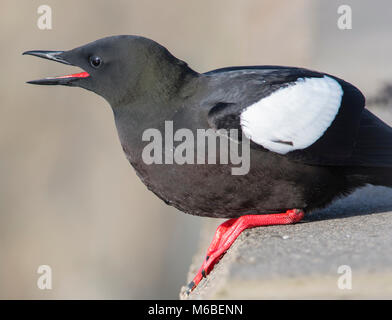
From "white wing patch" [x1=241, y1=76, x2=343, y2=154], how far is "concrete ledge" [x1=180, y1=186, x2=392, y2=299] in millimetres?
580

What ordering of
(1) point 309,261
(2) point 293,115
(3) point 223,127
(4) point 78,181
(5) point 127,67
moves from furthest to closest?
1. (4) point 78,181
2. (5) point 127,67
3. (2) point 293,115
4. (3) point 223,127
5. (1) point 309,261

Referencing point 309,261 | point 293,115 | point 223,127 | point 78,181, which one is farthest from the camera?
point 78,181

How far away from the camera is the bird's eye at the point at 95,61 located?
4.54m

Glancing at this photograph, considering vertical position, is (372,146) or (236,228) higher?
(372,146)

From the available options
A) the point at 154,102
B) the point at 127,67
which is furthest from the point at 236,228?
the point at 127,67

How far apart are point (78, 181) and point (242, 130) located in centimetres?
711

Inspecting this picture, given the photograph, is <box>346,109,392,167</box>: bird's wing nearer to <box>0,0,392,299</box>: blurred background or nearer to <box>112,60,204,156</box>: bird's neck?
<box>112,60,204,156</box>: bird's neck

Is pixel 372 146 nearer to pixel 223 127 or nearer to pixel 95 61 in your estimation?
pixel 223 127

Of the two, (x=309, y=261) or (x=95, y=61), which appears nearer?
(x=309, y=261)

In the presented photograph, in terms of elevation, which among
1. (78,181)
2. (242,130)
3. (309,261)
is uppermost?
(242,130)

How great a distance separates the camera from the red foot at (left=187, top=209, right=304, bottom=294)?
14.1 feet

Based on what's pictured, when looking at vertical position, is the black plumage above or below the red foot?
above

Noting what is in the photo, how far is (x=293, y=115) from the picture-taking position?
4.33 metres

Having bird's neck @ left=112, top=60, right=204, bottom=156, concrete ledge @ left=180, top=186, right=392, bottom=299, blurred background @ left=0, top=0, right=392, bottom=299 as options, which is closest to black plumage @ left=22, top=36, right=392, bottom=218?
bird's neck @ left=112, top=60, right=204, bottom=156
